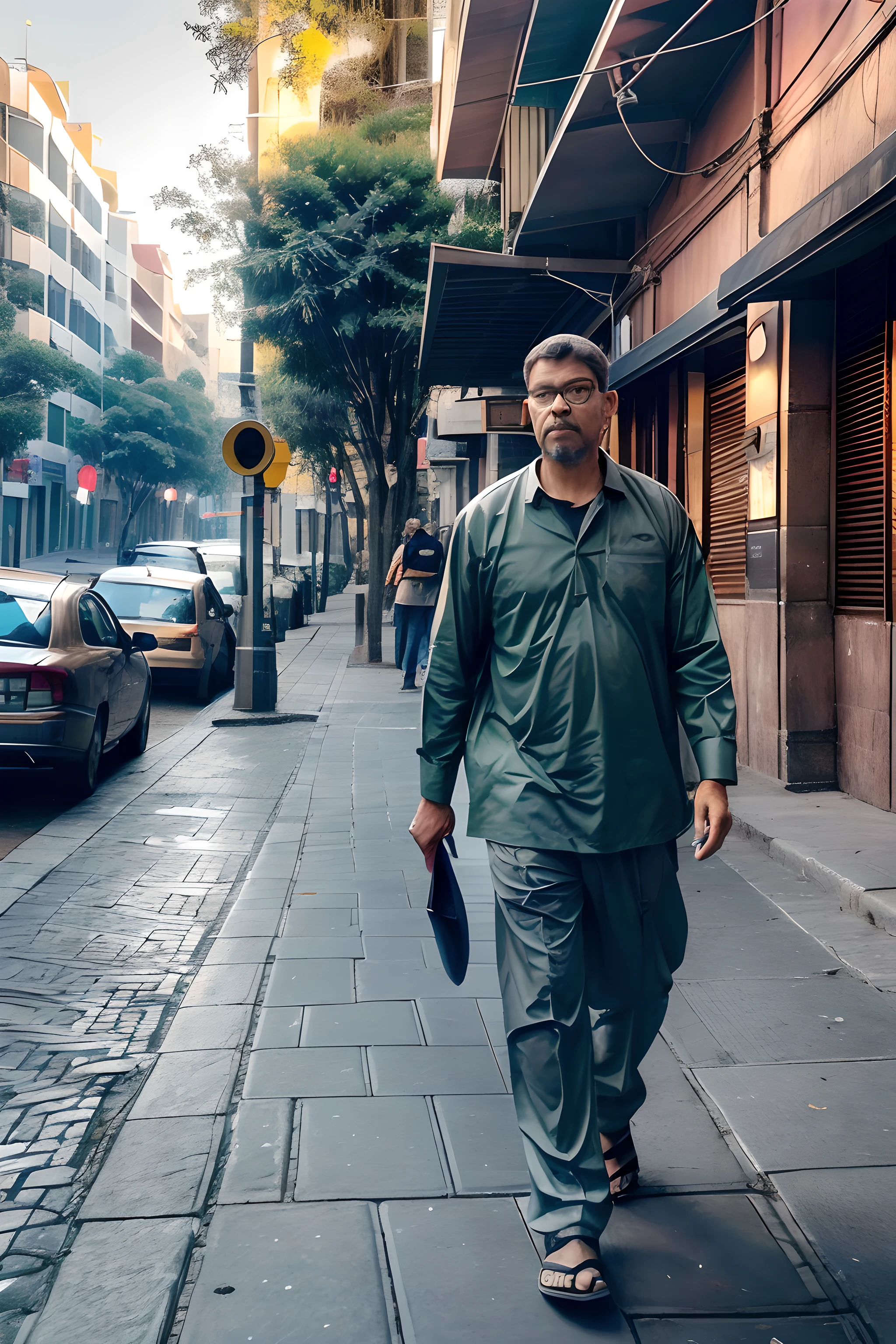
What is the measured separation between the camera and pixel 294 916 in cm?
539

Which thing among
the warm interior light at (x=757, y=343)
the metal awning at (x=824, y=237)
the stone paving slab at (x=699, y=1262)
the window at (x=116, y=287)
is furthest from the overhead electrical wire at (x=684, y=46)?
the window at (x=116, y=287)

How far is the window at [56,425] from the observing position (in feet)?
197

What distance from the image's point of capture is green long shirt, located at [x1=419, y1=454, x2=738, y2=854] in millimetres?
2707

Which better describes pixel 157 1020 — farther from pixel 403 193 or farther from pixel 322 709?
pixel 403 193

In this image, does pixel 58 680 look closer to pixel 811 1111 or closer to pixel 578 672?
pixel 811 1111

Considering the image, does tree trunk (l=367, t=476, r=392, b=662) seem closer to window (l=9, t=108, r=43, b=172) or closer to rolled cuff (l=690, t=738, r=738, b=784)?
rolled cuff (l=690, t=738, r=738, b=784)

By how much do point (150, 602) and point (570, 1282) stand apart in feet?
41.1

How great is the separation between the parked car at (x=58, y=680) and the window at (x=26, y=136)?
51235 millimetres

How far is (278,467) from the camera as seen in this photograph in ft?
45.6

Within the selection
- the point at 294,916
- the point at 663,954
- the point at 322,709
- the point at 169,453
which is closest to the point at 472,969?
the point at 294,916

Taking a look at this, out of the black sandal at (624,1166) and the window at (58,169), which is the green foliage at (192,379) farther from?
the black sandal at (624,1166)

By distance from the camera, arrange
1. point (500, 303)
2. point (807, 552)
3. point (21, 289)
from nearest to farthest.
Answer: point (807, 552), point (500, 303), point (21, 289)

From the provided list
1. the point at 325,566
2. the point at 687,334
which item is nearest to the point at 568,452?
the point at 687,334

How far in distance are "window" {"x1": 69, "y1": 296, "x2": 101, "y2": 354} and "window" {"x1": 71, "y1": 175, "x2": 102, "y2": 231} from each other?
4.73m
